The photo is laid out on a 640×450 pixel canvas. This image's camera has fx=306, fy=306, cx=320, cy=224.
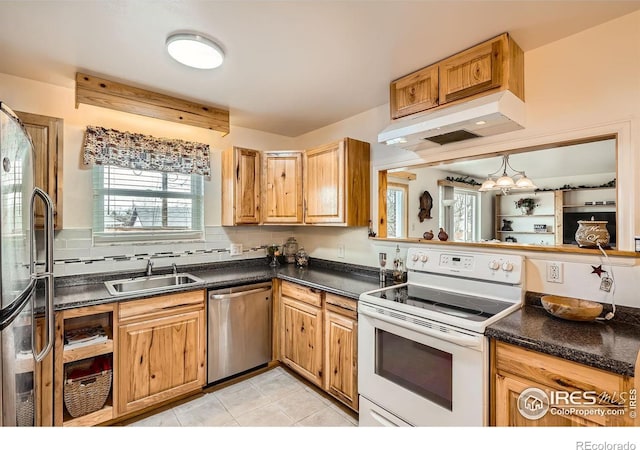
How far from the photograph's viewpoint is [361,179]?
271 centimetres

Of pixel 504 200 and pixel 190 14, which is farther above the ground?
pixel 190 14

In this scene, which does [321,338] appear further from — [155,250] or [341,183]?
[155,250]

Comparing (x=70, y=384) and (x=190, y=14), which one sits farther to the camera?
(x=70, y=384)

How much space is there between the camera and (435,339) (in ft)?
5.29

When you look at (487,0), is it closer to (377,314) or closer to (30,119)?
(377,314)

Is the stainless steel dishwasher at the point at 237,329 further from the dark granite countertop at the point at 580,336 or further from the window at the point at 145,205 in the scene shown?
the dark granite countertop at the point at 580,336

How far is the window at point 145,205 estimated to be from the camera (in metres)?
2.48

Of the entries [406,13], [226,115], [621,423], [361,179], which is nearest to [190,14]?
[406,13]

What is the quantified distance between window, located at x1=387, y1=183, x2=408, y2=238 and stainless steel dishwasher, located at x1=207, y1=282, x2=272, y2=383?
1.25 metres

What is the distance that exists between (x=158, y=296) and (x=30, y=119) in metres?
1.46

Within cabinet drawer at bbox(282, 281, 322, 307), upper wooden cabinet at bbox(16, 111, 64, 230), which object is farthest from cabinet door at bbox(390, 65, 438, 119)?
upper wooden cabinet at bbox(16, 111, 64, 230)

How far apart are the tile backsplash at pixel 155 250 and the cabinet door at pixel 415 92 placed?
1960 millimetres

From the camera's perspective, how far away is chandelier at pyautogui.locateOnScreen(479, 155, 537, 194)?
78.2 inches

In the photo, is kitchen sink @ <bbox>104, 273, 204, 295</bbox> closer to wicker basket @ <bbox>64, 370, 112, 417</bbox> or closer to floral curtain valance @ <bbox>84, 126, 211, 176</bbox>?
wicker basket @ <bbox>64, 370, 112, 417</bbox>
